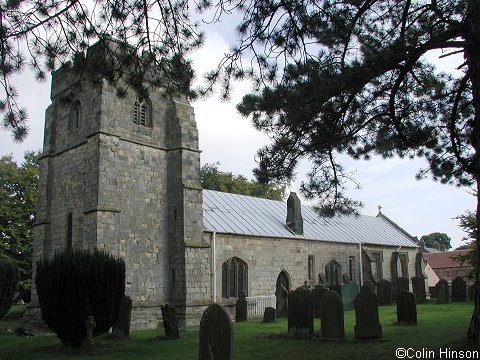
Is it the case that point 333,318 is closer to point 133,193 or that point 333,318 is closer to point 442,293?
point 133,193

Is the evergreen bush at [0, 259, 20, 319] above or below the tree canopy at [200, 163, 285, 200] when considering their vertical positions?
below

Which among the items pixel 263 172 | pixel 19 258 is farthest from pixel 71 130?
pixel 19 258

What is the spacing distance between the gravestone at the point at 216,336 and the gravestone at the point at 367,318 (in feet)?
16.5

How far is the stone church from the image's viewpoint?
18.4 meters

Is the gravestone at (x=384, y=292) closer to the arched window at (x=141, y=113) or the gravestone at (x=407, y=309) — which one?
the gravestone at (x=407, y=309)

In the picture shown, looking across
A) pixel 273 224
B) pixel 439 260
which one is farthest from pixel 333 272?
pixel 439 260

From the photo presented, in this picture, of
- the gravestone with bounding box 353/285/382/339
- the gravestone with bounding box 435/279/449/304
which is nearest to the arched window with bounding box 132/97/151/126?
the gravestone with bounding box 353/285/382/339

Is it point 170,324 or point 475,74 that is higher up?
point 475,74

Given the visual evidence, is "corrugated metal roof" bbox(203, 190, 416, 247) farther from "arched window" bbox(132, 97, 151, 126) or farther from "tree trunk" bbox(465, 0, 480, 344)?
"tree trunk" bbox(465, 0, 480, 344)

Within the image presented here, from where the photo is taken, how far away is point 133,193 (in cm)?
1917

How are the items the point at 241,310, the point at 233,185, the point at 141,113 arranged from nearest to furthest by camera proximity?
the point at 141,113, the point at 241,310, the point at 233,185

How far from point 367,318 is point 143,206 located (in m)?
10.4

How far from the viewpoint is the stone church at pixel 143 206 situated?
60.2 feet

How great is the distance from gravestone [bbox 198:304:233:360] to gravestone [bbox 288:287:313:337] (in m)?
5.67
